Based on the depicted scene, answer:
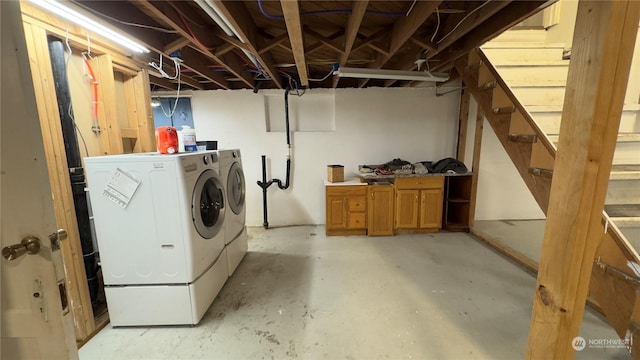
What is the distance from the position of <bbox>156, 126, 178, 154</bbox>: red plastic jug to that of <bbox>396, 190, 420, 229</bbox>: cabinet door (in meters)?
2.77

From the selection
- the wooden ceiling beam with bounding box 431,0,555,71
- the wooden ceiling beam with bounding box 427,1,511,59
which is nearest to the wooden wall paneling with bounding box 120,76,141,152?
the wooden ceiling beam with bounding box 427,1,511,59

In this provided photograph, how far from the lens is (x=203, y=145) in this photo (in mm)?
2795

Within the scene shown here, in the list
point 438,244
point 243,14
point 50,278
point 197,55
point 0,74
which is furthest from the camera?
point 438,244

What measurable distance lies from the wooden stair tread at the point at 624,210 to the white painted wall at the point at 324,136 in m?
2.42

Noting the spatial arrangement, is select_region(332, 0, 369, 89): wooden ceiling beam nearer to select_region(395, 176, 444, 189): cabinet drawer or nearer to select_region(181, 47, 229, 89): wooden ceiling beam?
select_region(181, 47, 229, 89): wooden ceiling beam

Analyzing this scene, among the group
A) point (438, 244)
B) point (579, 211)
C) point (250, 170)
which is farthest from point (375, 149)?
point (579, 211)

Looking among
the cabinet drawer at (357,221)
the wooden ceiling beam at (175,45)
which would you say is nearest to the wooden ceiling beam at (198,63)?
the wooden ceiling beam at (175,45)

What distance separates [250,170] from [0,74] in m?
3.40

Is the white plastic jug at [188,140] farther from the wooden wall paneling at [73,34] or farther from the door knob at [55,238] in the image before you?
the door knob at [55,238]

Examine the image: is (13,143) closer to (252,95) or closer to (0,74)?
(0,74)

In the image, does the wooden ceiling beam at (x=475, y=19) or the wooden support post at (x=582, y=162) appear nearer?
the wooden support post at (x=582, y=162)

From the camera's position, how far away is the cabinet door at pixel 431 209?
3422 millimetres

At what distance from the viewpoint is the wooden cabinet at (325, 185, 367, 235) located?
133 inches

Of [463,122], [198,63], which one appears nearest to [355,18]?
[198,63]
